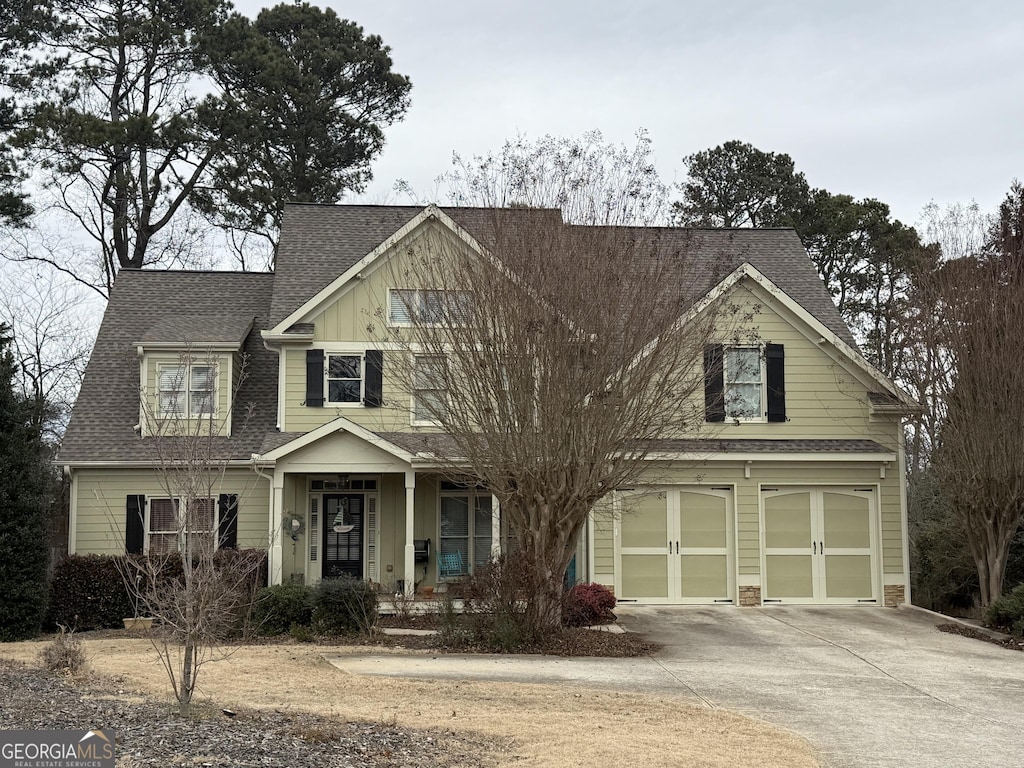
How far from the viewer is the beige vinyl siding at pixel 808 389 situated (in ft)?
68.8

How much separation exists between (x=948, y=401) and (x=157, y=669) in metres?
13.8

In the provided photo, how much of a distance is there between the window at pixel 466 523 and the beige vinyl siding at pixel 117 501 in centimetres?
353

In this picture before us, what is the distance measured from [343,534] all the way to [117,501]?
173 inches

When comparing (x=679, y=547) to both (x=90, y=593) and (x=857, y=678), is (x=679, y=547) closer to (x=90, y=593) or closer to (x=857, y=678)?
(x=857, y=678)

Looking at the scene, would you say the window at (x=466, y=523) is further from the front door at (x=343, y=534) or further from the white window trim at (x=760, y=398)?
the white window trim at (x=760, y=398)

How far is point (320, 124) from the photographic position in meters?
32.7

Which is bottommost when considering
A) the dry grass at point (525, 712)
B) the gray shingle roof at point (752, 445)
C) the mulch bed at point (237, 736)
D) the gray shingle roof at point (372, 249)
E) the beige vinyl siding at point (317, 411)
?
the dry grass at point (525, 712)

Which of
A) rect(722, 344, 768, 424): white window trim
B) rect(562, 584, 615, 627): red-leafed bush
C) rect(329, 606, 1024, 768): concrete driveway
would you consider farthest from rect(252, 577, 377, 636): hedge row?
rect(722, 344, 768, 424): white window trim

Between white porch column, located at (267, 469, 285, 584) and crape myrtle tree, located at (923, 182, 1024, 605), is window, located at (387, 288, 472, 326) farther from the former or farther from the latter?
crape myrtle tree, located at (923, 182, 1024, 605)

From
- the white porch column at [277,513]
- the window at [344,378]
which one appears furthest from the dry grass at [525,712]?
the window at [344,378]

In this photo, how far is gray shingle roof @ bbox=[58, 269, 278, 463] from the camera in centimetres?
2095

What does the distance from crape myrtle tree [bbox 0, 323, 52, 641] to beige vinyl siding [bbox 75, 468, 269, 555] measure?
9.41ft

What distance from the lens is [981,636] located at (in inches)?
679

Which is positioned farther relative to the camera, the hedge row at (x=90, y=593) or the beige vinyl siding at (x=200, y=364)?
the beige vinyl siding at (x=200, y=364)
